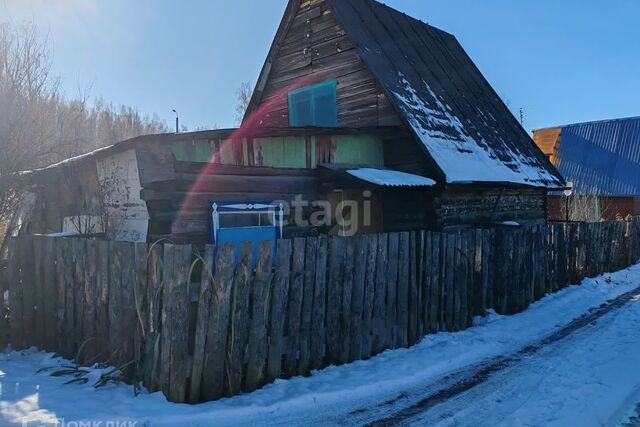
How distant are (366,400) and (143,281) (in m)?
2.67

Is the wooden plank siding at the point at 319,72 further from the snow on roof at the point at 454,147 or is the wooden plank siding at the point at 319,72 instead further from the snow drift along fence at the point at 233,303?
the snow drift along fence at the point at 233,303

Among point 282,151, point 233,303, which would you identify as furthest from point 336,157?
point 233,303

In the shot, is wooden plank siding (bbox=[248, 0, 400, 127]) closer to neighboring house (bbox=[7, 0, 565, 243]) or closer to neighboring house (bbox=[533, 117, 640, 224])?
neighboring house (bbox=[7, 0, 565, 243])

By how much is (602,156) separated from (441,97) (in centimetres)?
2253

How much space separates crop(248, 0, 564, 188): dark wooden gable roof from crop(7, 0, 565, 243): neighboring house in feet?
0.22

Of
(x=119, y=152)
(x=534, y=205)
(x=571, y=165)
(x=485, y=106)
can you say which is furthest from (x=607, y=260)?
(x=571, y=165)

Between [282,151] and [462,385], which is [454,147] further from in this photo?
[462,385]

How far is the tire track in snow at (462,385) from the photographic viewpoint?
4.27 metres

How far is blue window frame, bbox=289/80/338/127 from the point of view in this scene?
12492 millimetres

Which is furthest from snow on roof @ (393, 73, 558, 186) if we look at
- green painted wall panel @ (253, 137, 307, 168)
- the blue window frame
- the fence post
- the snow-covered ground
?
the fence post

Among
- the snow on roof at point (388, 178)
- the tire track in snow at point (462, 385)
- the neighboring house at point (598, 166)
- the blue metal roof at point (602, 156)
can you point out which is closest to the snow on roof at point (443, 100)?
the snow on roof at point (388, 178)

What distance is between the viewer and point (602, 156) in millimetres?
29547

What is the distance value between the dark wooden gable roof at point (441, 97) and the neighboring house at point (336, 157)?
7 centimetres

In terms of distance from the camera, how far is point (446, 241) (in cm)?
728
